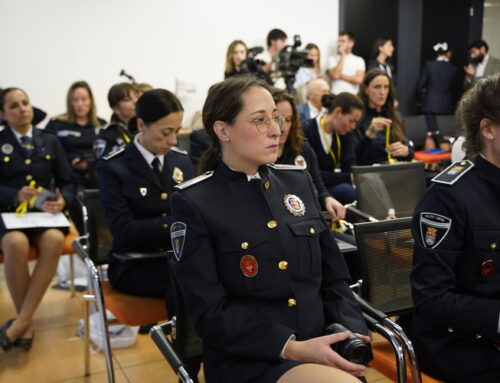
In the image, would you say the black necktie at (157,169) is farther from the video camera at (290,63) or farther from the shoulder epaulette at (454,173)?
the video camera at (290,63)

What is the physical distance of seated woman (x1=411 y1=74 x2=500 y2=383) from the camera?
4.79 ft

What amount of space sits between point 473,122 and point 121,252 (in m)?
1.42

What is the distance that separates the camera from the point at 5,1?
556cm

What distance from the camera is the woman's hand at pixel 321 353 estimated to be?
4.34 ft

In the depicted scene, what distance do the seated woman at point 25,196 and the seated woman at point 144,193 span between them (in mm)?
864

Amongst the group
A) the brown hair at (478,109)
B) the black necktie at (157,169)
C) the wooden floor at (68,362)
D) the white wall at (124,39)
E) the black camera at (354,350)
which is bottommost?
the wooden floor at (68,362)

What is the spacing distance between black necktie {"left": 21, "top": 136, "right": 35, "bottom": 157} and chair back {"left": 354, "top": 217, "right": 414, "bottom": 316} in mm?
2186

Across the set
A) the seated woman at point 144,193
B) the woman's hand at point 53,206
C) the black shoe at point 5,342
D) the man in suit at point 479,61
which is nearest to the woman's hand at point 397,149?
the seated woman at point 144,193

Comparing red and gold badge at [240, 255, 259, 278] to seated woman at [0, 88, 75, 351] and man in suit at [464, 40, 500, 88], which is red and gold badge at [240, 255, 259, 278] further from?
man in suit at [464, 40, 500, 88]

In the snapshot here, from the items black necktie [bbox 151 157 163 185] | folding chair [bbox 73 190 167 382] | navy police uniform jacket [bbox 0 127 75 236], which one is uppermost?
black necktie [bbox 151 157 163 185]

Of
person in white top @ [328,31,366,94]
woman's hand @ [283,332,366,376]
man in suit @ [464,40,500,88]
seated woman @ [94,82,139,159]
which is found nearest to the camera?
woman's hand @ [283,332,366,376]

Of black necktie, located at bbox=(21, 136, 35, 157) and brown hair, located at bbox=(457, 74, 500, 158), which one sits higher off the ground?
brown hair, located at bbox=(457, 74, 500, 158)

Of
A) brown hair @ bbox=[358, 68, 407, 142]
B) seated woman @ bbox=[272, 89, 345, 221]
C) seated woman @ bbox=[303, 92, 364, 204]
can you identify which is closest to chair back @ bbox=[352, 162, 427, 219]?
seated woman @ bbox=[272, 89, 345, 221]

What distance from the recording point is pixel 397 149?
4012mm
